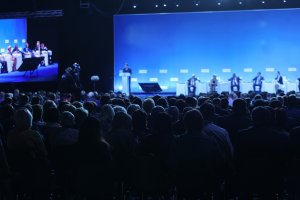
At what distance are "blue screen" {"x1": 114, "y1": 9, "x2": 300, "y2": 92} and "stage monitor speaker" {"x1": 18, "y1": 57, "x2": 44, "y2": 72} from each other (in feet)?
13.8

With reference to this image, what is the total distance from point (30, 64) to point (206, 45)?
845cm

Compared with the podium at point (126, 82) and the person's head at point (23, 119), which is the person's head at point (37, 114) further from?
the podium at point (126, 82)

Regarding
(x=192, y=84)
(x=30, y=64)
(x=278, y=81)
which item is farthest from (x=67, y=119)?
(x=278, y=81)

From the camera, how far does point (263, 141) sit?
14.8 ft

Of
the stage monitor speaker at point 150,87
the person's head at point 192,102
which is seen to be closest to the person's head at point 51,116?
the person's head at point 192,102

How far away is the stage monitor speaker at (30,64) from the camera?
62.1 ft

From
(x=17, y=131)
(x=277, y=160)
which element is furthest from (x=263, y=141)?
(x=17, y=131)

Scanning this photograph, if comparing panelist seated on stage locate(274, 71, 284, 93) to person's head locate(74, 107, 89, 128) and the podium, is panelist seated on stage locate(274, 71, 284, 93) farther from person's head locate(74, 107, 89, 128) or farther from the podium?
person's head locate(74, 107, 89, 128)

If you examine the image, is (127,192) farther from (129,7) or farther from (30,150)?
(129,7)

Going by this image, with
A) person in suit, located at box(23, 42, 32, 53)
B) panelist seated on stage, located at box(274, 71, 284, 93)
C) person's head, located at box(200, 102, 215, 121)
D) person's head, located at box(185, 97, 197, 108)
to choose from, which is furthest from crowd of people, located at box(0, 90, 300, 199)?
person in suit, located at box(23, 42, 32, 53)

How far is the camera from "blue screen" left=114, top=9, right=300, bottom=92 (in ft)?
66.8

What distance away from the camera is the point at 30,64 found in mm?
18938

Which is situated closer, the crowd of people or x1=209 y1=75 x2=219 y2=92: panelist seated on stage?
the crowd of people

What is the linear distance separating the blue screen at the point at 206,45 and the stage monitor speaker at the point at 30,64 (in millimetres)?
4218
